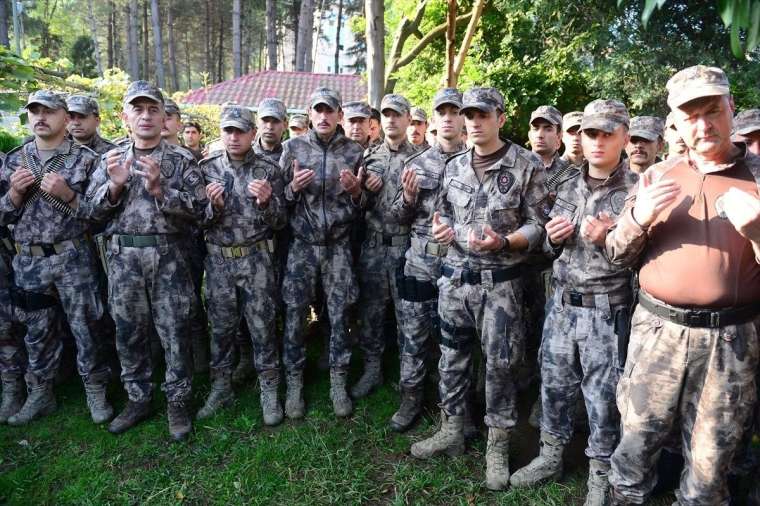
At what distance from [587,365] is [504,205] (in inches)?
45.5

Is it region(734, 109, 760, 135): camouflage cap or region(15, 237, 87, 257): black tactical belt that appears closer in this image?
region(734, 109, 760, 135): camouflage cap

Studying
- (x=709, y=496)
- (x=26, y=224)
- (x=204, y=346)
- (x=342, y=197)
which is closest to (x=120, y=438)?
(x=204, y=346)

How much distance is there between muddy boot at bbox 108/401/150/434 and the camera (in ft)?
14.7

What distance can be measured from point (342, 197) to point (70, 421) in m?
3.04

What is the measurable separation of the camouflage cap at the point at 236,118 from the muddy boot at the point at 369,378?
2400 millimetres

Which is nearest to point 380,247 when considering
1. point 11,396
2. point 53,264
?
point 53,264

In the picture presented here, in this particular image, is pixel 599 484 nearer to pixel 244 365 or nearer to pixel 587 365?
pixel 587 365

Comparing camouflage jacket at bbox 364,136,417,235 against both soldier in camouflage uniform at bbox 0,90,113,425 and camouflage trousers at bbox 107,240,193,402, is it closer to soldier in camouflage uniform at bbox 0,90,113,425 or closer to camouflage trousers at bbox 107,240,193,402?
camouflage trousers at bbox 107,240,193,402

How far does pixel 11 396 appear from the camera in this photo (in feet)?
15.7

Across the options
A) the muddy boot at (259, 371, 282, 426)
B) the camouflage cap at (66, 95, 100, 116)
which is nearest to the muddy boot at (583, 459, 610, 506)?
the muddy boot at (259, 371, 282, 426)

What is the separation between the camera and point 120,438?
4434 millimetres

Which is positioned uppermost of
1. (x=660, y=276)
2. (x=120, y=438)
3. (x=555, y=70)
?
(x=555, y=70)

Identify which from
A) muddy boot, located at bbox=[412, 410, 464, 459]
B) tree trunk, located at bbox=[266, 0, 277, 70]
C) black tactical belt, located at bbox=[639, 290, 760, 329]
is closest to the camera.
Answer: black tactical belt, located at bbox=[639, 290, 760, 329]

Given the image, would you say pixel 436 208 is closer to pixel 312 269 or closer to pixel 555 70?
pixel 312 269
